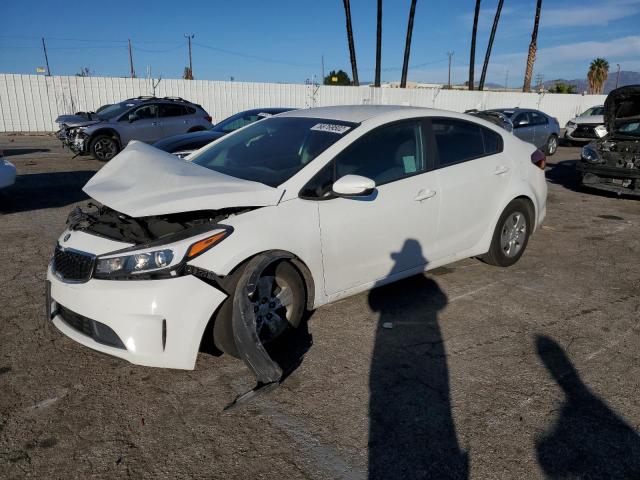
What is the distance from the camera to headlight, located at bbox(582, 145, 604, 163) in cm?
967

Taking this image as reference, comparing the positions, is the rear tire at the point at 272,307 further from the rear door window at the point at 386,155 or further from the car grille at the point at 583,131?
the car grille at the point at 583,131

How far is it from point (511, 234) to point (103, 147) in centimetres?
1131

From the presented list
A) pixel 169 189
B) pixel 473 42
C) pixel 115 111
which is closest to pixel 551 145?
pixel 115 111

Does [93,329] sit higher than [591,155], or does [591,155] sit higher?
[591,155]

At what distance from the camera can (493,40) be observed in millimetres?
40719

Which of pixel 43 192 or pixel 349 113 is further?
pixel 43 192

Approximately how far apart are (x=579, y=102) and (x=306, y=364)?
40.3 metres

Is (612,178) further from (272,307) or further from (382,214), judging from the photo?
(272,307)

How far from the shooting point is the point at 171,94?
23812 mm

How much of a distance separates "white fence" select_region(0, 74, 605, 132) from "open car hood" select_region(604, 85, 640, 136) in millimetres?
18346

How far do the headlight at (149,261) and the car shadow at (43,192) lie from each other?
225 inches

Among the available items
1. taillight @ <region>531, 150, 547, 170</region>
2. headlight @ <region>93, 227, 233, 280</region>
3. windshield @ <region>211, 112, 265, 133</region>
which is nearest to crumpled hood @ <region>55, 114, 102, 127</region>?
windshield @ <region>211, 112, 265, 133</region>

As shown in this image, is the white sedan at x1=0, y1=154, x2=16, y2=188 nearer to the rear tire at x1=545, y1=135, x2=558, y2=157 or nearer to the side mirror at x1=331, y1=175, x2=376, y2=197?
the side mirror at x1=331, y1=175, x2=376, y2=197

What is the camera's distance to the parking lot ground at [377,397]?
2.54 meters
